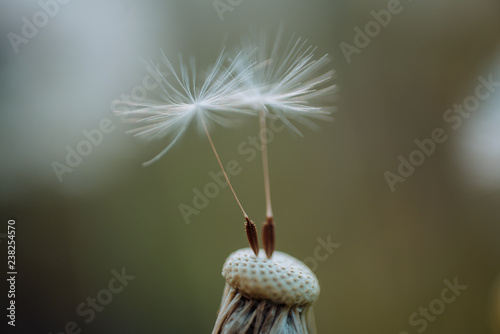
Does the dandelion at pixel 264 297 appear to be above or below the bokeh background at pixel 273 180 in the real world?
below

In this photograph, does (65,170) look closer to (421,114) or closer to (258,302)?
(258,302)

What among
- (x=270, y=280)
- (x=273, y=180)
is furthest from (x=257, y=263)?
→ (x=273, y=180)

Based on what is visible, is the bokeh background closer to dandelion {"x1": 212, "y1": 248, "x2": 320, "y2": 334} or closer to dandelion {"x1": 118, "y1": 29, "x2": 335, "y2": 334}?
dandelion {"x1": 118, "y1": 29, "x2": 335, "y2": 334}

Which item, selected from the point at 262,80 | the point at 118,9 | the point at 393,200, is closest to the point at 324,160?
the point at 393,200

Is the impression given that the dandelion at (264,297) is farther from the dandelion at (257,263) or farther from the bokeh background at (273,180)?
the bokeh background at (273,180)

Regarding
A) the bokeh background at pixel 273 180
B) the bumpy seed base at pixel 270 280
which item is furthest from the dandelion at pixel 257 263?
the bokeh background at pixel 273 180

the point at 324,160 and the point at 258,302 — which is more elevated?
the point at 324,160

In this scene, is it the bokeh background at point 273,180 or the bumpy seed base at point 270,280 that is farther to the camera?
the bokeh background at point 273,180

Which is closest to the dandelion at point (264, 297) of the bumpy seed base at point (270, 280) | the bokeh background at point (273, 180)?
the bumpy seed base at point (270, 280)

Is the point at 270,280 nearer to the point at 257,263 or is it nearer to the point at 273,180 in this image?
the point at 257,263
